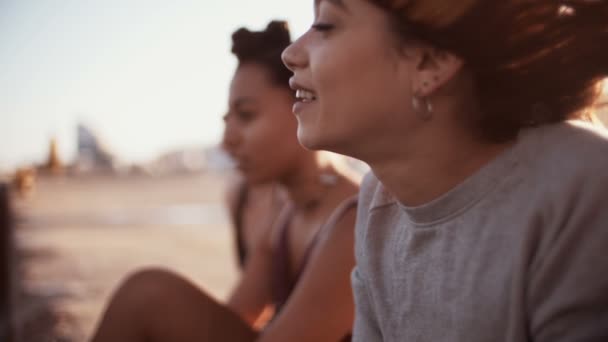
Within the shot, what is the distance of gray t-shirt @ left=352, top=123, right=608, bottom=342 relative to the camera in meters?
1.03

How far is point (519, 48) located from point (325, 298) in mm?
1104

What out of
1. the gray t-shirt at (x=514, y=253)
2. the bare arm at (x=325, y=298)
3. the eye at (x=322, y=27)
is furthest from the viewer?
Result: the bare arm at (x=325, y=298)

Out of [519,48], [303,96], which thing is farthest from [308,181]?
[519,48]

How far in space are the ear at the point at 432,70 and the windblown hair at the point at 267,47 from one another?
49.5 inches

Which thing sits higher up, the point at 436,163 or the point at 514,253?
the point at 436,163

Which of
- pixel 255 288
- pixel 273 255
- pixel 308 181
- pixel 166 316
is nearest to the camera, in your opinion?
pixel 166 316

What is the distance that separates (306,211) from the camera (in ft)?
8.22

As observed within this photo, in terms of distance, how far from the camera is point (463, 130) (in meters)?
1.30

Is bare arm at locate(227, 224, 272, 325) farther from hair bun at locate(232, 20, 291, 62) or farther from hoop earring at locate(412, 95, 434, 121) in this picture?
hoop earring at locate(412, 95, 434, 121)

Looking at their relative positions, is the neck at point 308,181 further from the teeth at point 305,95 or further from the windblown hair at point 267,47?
the teeth at point 305,95

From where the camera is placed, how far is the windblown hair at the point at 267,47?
8.22ft

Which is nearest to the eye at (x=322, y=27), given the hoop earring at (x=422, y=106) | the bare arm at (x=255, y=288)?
the hoop earring at (x=422, y=106)

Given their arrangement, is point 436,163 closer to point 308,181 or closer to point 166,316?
point 308,181

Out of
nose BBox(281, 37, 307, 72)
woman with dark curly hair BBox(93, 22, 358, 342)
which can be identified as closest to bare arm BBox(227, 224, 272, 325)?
woman with dark curly hair BBox(93, 22, 358, 342)
